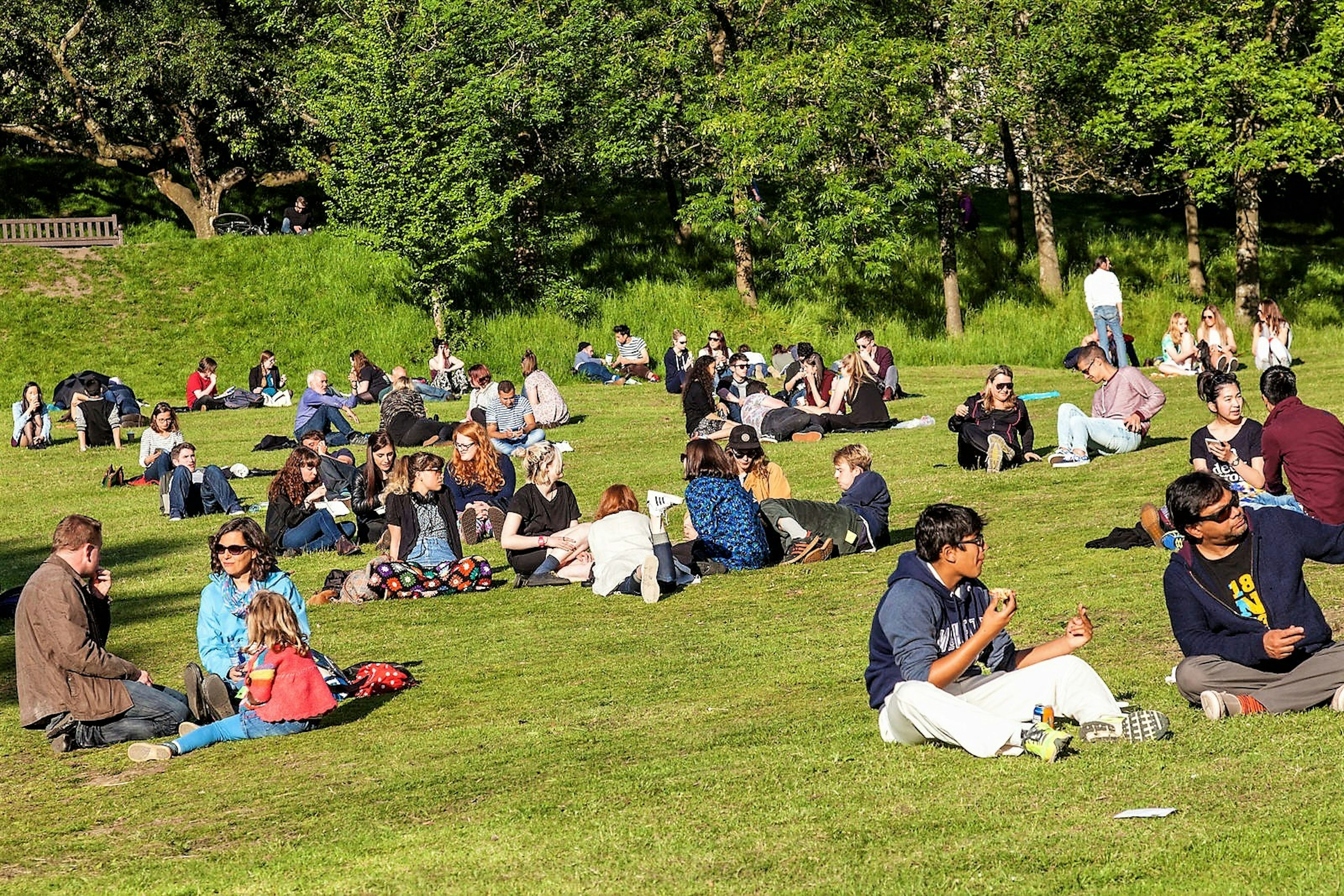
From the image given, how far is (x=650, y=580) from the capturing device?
43.2 feet

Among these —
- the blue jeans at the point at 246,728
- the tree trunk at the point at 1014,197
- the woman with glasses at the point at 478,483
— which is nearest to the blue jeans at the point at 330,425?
the woman with glasses at the point at 478,483

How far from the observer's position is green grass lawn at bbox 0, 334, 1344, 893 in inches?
235

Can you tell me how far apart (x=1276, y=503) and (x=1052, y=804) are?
21.5 ft

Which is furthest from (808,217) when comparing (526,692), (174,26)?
(526,692)

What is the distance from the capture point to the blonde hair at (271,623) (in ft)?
29.9

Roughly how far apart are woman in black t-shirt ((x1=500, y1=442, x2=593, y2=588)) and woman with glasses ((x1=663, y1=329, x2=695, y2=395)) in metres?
15.2

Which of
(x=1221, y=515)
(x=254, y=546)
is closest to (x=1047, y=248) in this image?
(x=254, y=546)

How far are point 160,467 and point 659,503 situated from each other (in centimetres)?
981

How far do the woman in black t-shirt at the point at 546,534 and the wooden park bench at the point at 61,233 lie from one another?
103ft

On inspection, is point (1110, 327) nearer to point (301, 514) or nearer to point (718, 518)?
point (718, 518)

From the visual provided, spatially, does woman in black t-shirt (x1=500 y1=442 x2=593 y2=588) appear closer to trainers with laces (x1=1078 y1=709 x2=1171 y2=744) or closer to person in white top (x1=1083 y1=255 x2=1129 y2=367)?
trainers with laces (x1=1078 y1=709 x2=1171 y2=744)

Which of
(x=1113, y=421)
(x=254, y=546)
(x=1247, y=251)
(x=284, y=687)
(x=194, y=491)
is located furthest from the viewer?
(x=1247, y=251)

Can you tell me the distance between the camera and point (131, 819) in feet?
25.0

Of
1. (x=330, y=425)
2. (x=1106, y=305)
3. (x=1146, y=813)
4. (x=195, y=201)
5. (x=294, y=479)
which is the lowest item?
(x=1146, y=813)
